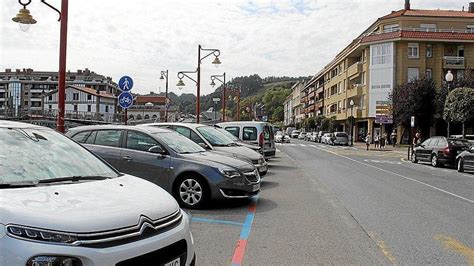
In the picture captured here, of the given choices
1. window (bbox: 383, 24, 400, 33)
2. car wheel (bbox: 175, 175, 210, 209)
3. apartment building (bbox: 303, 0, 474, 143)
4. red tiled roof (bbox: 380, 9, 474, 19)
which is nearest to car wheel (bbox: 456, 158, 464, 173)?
car wheel (bbox: 175, 175, 210, 209)

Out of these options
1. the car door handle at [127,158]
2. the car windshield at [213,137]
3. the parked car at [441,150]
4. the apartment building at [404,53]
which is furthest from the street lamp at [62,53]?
the apartment building at [404,53]

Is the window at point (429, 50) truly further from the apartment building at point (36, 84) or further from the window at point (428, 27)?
the apartment building at point (36, 84)

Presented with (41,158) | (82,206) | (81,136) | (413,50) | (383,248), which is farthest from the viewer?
(413,50)

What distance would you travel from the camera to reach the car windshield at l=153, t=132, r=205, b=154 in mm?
8781

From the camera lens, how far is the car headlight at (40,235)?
2.82m

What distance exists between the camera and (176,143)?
9055 mm

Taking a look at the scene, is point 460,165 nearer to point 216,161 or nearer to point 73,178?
point 216,161

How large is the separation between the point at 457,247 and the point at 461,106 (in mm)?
23663

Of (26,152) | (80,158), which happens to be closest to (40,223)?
(26,152)

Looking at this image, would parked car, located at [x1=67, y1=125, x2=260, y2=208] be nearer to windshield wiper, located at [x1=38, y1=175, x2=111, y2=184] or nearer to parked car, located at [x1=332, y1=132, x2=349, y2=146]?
windshield wiper, located at [x1=38, y1=175, x2=111, y2=184]

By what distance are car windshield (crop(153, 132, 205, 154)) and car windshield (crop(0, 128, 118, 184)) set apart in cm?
393

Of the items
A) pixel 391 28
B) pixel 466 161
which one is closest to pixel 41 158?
pixel 466 161

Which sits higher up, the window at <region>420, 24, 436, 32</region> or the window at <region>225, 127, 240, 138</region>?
the window at <region>420, 24, 436, 32</region>

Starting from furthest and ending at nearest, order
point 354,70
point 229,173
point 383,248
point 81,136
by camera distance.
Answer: point 354,70 → point 81,136 → point 229,173 → point 383,248
